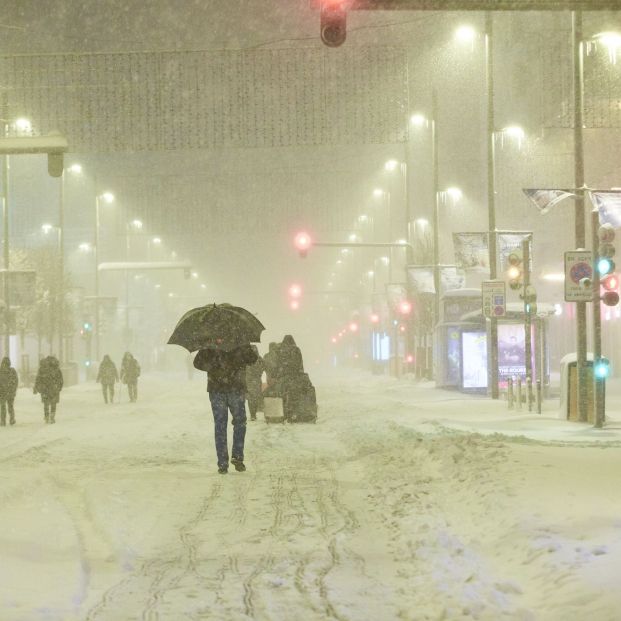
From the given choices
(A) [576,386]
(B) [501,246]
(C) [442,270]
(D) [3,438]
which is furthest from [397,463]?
(C) [442,270]

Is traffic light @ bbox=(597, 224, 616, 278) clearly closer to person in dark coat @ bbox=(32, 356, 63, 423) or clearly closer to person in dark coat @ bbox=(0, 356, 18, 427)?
person in dark coat @ bbox=(32, 356, 63, 423)

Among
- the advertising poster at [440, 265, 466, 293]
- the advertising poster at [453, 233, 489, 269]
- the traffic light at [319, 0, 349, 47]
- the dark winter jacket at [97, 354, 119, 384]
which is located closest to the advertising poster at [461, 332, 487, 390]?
Result: the advertising poster at [453, 233, 489, 269]

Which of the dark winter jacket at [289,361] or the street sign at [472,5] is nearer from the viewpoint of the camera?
the street sign at [472,5]

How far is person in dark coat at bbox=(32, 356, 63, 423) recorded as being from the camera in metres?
24.2

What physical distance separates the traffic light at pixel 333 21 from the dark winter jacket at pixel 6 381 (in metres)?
15.6

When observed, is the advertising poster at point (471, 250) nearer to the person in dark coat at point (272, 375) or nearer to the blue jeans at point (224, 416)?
the person in dark coat at point (272, 375)

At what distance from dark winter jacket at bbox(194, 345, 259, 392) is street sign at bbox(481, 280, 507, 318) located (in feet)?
48.5

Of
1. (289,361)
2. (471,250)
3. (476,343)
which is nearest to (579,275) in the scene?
(289,361)

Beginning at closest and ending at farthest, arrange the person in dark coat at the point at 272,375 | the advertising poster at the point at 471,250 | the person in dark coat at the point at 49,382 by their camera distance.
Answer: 1. the person in dark coat at the point at 272,375
2. the person in dark coat at the point at 49,382
3. the advertising poster at the point at 471,250

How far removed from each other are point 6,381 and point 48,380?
93 cm

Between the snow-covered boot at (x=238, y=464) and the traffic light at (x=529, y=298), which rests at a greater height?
the traffic light at (x=529, y=298)

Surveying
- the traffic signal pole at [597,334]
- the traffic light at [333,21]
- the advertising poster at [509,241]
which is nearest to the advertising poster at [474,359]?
the advertising poster at [509,241]

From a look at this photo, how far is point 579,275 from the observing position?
18641mm

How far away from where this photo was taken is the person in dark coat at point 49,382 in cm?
2425
